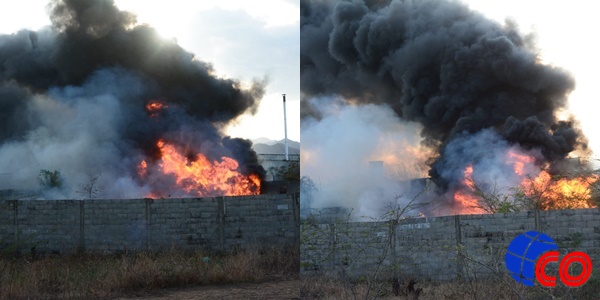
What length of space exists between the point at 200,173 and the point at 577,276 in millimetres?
10811

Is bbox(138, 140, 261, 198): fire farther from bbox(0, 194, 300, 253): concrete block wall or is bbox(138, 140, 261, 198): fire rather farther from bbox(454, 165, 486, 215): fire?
bbox(454, 165, 486, 215): fire

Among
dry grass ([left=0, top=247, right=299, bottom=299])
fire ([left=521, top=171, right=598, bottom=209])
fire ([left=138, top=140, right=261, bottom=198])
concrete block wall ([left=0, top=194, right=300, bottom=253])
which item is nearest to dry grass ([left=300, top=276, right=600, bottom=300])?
dry grass ([left=0, top=247, right=299, bottom=299])

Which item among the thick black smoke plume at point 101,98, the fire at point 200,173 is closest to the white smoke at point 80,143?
the thick black smoke plume at point 101,98

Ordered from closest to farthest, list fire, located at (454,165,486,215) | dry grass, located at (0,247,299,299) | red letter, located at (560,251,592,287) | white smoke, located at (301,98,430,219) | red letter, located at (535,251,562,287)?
red letter, located at (560,251,592,287) → red letter, located at (535,251,562,287) → dry grass, located at (0,247,299,299) → white smoke, located at (301,98,430,219) → fire, located at (454,165,486,215)

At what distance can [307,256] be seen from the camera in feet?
40.0

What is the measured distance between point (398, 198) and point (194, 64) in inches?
269

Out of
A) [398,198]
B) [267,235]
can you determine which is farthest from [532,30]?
[267,235]

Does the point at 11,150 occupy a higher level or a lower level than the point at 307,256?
higher

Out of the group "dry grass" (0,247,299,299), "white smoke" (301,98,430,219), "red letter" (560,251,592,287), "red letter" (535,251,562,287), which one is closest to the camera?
"red letter" (560,251,592,287)

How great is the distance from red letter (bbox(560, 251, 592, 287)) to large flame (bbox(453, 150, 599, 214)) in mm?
2077

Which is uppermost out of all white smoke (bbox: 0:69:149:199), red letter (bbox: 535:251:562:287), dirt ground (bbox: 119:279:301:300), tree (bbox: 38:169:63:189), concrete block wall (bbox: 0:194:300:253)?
white smoke (bbox: 0:69:149:199)

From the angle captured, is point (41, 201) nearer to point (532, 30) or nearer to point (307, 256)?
point (307, 256)

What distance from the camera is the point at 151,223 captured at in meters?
14.1

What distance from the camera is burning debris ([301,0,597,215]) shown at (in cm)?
1163
